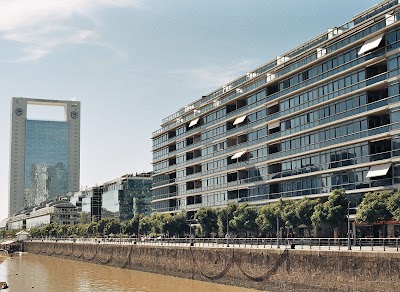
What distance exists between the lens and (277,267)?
5544cm

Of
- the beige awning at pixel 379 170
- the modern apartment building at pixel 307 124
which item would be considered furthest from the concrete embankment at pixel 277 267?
the modern apartment building at pixel 307 124

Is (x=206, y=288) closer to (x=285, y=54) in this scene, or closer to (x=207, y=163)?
(x=285, y=54)

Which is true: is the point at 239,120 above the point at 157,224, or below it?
above

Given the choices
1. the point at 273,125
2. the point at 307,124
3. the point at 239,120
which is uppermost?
the point at 239,120

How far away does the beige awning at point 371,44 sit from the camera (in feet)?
235

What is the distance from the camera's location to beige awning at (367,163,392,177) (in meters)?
71.1

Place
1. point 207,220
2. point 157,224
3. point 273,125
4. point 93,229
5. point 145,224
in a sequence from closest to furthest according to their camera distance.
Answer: point 273,125 < point 207,220 < point 157,224 < point 145,224 < point 93,229

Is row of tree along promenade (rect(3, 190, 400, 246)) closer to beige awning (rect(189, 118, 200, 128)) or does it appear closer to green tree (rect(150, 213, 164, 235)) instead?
green tree (rect(150, 213, 164, 235))

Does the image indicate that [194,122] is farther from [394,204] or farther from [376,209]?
[394,204]

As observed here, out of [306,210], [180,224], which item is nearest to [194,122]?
[180,224]

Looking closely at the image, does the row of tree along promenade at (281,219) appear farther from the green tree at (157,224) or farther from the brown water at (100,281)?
the brown water at (100,281)

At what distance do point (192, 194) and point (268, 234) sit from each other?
1335 inches

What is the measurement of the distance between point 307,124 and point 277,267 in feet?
116

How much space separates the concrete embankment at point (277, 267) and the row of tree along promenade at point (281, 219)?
10.1 ft
